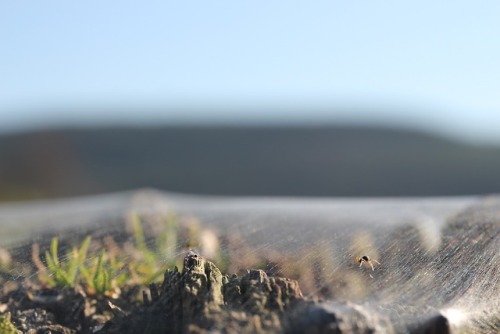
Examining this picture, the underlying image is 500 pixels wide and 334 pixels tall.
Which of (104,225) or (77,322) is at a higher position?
(104,225)

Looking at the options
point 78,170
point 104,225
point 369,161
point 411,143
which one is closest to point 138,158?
point 78,170

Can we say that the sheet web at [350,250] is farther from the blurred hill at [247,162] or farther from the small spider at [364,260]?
the blurred hill at [247,162]

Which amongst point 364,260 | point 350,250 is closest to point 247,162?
point 350,250

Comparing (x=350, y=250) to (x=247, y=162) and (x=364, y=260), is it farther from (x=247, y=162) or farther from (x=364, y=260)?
(x=247, y=162)

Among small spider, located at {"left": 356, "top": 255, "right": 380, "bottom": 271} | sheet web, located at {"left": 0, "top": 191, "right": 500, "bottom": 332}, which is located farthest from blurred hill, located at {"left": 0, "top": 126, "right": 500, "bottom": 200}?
small spider, located at {"left": 356, "top": 255, "right": 380, "bottom": 271}

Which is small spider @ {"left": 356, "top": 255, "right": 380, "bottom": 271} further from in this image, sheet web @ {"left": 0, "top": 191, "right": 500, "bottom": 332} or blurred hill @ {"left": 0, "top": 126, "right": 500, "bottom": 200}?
blurred hill @ {"left": 0, "top": 126, "right": 500, "bottom": 200}

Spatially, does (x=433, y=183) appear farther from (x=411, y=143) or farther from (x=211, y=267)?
(x=211, y=267)

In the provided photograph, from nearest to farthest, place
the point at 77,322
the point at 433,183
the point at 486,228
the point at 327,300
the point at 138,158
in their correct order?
the point at 327,300 → the point at 77,322 → the point at 486,228 → the point at 433,183 → the point at 138,158
